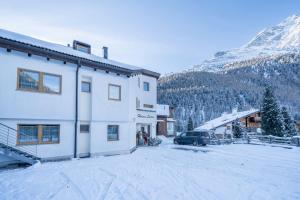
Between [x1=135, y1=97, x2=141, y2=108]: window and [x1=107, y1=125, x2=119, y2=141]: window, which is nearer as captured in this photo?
[x1=107, y1=125, x2=119, y2=141]: window

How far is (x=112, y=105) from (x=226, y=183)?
38.1ft

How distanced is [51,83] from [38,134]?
3095 millimetres

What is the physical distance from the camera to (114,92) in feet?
69.1

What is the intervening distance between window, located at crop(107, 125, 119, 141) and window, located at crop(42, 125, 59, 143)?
4285 mm

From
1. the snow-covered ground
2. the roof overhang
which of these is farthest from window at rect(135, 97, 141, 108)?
the snow-covered ground

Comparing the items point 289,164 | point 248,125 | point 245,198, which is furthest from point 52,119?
point 248,125

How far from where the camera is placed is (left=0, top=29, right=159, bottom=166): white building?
15.2 meters

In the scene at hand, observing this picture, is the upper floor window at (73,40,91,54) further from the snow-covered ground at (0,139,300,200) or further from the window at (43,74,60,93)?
the snow-covered ground at (0,139,300,200)

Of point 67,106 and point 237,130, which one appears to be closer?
point 67,106

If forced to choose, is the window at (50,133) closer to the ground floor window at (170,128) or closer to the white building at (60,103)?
the white building at (60,103)

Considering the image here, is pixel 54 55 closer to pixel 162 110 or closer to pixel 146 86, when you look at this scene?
pixel 146 86

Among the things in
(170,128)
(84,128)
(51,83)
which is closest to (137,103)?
(84,128)

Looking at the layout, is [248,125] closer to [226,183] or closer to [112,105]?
[112,105]

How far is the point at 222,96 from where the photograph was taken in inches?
4766
